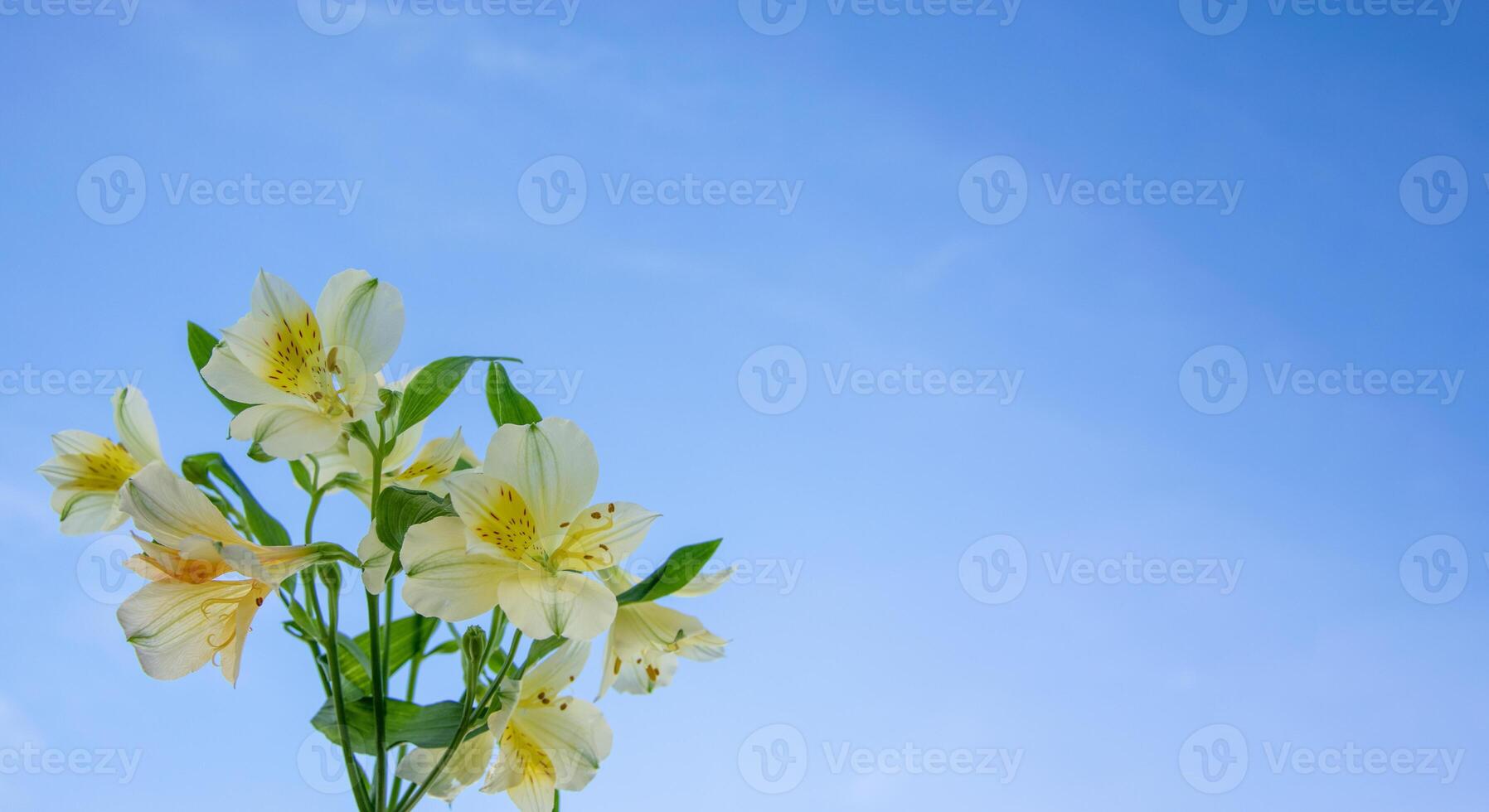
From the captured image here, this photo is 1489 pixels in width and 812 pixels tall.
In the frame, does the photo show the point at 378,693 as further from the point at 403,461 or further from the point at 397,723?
the point at 403,461

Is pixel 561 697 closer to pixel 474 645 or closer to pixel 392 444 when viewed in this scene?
pixel 474 645

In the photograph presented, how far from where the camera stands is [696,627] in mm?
1015

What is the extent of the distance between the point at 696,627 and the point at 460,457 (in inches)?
11.3

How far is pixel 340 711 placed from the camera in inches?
38.5

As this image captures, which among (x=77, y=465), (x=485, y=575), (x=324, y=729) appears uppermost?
(x=77, y=465)

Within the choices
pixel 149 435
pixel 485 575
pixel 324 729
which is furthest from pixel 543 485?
pixel 149 435

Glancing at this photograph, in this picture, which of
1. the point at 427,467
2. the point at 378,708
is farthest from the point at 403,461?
the point at 378,708

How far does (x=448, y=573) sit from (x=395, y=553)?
0.06m

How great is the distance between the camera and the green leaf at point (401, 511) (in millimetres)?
918

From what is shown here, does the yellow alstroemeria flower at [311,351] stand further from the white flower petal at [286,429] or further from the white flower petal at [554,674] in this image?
the white flower petal at [554,674]

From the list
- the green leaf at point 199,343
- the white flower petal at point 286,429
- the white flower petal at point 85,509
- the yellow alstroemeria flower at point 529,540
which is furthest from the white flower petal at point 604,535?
the white flower petal at point 85,509

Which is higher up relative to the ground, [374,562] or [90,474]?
[90,474]

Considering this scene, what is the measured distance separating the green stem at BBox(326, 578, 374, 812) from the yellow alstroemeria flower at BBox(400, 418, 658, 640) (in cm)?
13

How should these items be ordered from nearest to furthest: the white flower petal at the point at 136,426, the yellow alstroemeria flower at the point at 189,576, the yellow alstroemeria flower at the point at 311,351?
the yellow alstroemeria flower at the point at 189,576 < the yellow alstroemeria flower at the point at 311,351 < the white flower petal at the point at 136,426
